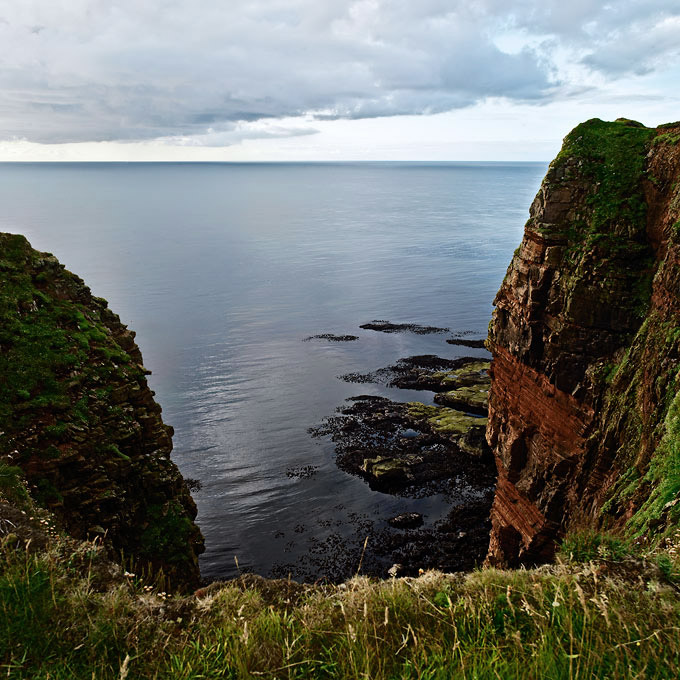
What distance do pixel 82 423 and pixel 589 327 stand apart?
18.0 meters

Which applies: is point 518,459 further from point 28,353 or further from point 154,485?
point 28,353

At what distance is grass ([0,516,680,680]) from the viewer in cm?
478

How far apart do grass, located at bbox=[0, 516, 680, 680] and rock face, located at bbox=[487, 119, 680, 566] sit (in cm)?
1058

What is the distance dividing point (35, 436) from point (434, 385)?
4737 cm

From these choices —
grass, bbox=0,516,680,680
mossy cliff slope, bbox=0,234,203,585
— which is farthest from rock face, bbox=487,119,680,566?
mossy cliff slope, bbox=0,234,203,585

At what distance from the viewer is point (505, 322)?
934 inches

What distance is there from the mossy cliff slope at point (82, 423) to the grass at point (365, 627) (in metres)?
9.83

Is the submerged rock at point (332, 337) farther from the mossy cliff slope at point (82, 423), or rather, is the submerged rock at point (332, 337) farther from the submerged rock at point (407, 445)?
the mossy cliff slope at point (82, 423)

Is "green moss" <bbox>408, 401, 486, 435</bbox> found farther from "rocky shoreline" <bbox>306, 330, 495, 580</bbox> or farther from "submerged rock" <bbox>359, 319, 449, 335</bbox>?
"submerged rock" <bbox>359, 319, 449, 335</bbox>

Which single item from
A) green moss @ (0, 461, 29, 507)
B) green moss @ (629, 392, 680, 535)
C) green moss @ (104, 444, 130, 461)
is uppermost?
green moss @ (629, 392, 680, 535)

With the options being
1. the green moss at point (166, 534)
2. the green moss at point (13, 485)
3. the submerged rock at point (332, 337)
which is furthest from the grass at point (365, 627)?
the submerged rock at point (332, 337)

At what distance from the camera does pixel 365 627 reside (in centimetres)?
550

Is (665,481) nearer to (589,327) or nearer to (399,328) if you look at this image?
(589,327)

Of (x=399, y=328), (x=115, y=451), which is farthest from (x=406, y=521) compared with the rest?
(x=399, y=328)
